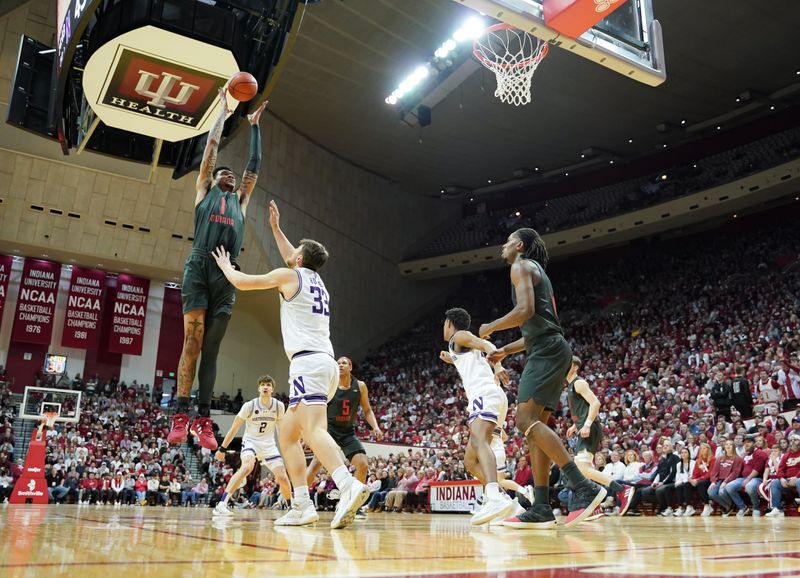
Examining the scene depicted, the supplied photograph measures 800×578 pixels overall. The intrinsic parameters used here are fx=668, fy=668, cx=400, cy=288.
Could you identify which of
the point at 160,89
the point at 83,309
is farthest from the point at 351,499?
the point at 83,309

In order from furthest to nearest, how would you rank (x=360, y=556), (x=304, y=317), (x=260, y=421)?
(x=260, y=421) < (x=304, y=317) < (x=360, y=556)

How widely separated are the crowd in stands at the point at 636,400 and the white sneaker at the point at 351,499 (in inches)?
297

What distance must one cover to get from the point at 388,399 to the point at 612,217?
11.6m

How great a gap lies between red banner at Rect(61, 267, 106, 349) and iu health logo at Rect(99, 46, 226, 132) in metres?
18.5

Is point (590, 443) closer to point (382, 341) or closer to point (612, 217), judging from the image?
point (612, 217)

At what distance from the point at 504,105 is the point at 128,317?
53.6ft

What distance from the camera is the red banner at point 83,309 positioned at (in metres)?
24.9

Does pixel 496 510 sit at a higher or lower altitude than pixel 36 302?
lower

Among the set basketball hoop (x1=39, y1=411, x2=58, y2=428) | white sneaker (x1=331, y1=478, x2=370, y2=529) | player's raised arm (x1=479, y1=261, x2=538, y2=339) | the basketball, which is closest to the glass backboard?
the basketball

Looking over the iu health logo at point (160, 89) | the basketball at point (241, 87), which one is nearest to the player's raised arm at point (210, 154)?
the basketball at point (241, 87)

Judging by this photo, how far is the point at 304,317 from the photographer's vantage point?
4.85 m

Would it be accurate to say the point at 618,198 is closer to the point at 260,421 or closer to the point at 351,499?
the point at 260,421

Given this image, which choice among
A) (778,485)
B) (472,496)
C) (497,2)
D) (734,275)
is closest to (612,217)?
(734,275)

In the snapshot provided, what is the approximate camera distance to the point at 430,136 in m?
26.2
